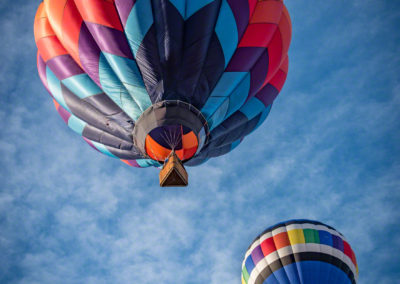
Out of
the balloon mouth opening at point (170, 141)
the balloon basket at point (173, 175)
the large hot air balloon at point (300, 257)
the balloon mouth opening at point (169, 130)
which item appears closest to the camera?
the balloon basket at point (173, 175)

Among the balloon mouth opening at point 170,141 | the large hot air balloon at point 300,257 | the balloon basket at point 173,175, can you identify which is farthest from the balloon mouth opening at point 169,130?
the large hot air balloon at point 300,257

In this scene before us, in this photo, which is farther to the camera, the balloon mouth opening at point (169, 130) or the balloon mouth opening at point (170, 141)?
the balloon mouth opening at point (170, 141)

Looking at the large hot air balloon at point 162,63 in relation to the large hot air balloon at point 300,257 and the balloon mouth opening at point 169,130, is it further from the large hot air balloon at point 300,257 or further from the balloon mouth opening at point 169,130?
the large hot air balloon at point 300,257

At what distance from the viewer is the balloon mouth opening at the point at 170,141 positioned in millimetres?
6922

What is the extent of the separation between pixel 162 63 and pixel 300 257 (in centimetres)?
570

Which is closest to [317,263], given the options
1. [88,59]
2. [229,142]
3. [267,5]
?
[229,142]

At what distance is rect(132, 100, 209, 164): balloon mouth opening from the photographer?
6.81 meters

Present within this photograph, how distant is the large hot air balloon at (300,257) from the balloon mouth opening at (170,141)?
4.07 metres

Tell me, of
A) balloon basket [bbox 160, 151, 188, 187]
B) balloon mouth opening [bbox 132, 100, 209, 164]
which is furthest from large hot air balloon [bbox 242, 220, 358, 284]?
balloon basket [bbox 160, 151, 188, 187]

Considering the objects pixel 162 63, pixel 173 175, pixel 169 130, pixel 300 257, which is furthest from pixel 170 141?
pixel 300 257

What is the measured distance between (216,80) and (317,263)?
16.9 ft

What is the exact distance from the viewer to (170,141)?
7.05 metres

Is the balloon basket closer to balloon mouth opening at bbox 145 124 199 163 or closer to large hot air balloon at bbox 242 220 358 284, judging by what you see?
balloon mouth opening at bbox 145 124 199 163

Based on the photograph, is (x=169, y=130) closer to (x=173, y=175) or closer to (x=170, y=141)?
(x=170, y=141)
